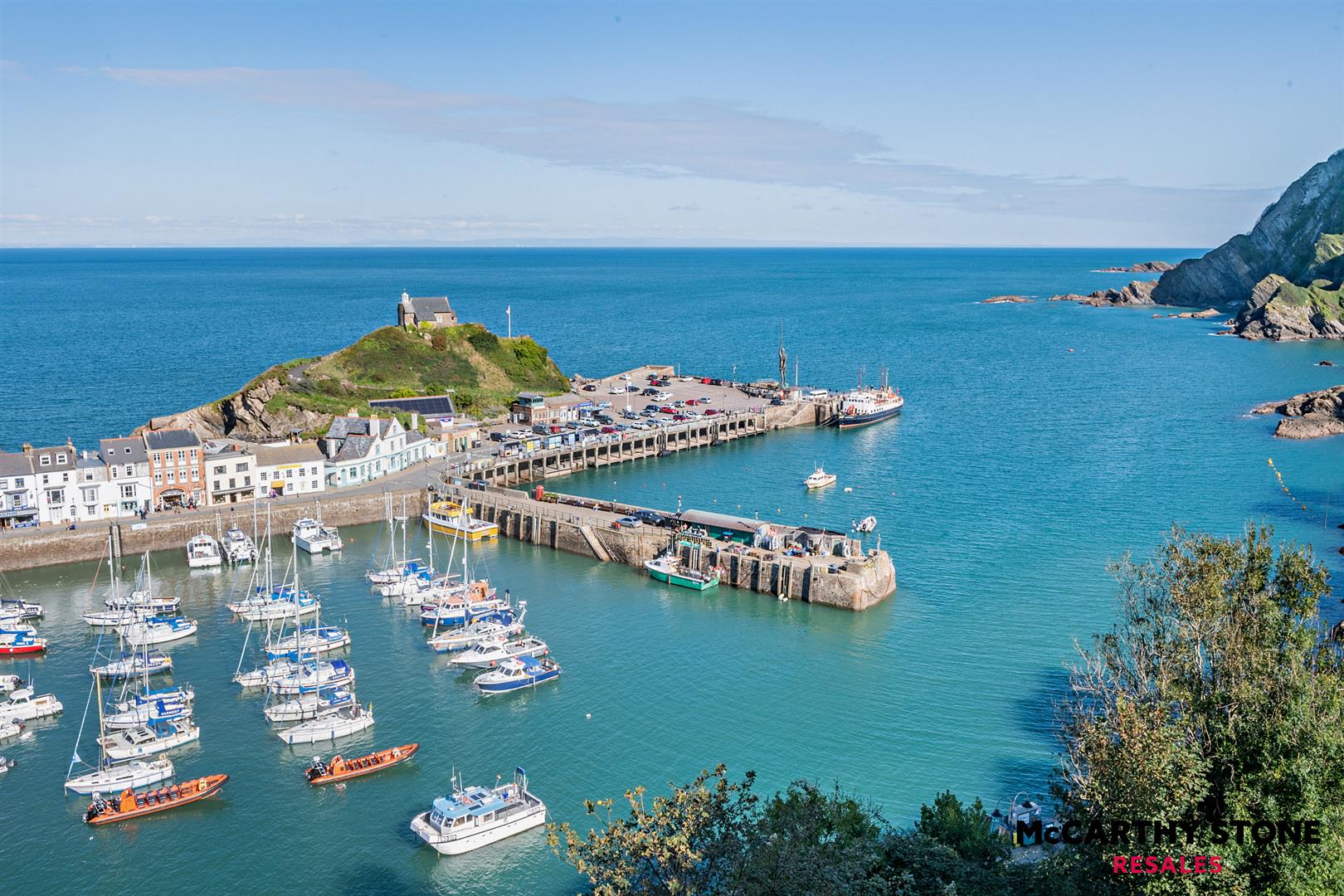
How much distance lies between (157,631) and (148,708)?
447 inches

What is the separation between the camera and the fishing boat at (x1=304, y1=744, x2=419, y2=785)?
4356 cm

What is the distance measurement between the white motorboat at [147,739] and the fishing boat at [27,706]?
464 centimetres

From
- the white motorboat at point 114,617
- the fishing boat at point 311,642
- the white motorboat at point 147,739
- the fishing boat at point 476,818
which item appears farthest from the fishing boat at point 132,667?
the fishing boat at point 476,818

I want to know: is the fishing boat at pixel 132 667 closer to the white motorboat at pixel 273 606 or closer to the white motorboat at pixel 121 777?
the white motorboat at pixel 273 606

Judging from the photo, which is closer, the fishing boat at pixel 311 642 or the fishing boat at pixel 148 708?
the fishing boat at pixel 148 708

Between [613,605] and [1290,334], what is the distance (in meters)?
179

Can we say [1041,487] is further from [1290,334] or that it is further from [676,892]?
[1290,334]

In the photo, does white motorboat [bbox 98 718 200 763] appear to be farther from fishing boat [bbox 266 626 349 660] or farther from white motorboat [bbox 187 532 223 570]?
white motorboat [bbox 187 532 223 570]

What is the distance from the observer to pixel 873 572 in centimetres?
6322

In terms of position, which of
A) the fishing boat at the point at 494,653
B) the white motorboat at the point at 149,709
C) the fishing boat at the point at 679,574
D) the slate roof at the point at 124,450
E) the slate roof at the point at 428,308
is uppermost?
the slate roof at the point at 428,308

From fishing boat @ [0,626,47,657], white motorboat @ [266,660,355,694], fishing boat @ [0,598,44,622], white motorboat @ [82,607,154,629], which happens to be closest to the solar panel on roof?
white motorboat @ [82,607,154,629]

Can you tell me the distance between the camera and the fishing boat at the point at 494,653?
54.2 m

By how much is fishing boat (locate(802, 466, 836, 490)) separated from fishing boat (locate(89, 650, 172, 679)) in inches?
2123

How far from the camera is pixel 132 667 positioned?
5253 cm
